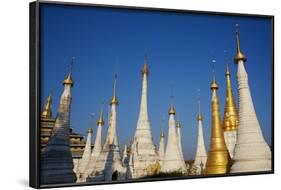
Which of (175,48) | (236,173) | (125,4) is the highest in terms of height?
(125,4)

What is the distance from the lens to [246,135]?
6977 mm

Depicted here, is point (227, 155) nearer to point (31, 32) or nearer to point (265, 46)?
point (265, 46)

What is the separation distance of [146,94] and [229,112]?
100cm

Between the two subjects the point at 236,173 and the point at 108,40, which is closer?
the point at 108,40

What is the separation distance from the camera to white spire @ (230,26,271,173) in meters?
6.94

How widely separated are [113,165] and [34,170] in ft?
2.60

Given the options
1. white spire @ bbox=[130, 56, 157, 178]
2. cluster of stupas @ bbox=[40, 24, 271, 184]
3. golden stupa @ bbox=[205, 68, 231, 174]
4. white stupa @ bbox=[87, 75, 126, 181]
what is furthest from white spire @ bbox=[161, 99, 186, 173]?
white stupa @ bbox=[87, 75, 126, 181]

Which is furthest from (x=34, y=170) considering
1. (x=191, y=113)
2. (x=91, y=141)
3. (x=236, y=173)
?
(x=236, y=173)

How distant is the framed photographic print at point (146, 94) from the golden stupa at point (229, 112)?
11 mm

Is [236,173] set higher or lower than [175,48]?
lower

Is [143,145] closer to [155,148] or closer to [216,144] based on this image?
[155,148]

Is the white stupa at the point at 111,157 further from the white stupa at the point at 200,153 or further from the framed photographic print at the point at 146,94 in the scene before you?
the white stupa at the point at 200,153

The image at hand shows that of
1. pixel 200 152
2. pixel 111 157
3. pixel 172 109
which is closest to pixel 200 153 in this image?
pixel 200 152

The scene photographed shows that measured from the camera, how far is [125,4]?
648 centimetres
